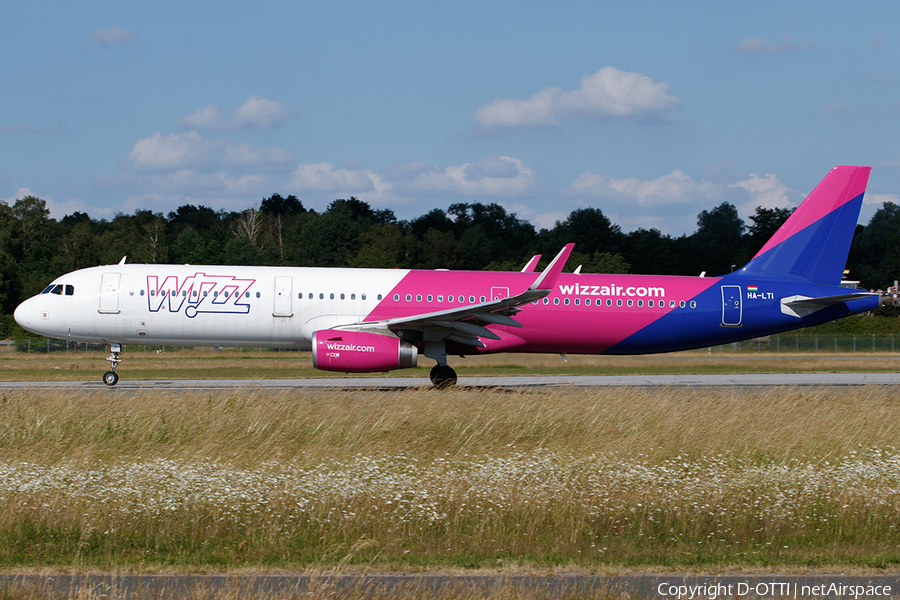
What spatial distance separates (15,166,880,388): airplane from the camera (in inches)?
852

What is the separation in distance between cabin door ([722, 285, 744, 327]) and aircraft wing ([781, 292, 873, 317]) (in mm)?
1396

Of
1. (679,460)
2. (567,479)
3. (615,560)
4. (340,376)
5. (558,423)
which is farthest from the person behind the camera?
(340,376)

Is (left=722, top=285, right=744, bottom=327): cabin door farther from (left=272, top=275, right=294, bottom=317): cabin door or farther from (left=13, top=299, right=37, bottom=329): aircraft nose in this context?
(left=13, top=299, right=37, bottom=329): aircraft nose

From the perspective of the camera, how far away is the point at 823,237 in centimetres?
2508

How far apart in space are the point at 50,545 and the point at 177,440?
4214 mm

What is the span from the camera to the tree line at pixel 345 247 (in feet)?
226

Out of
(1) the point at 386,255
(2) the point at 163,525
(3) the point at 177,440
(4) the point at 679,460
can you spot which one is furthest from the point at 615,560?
(1) the point at 386,255

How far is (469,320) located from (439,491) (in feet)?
41.1

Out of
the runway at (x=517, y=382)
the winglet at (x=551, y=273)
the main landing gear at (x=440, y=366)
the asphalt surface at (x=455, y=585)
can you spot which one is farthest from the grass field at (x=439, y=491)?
the runway at (x=517, y=382)

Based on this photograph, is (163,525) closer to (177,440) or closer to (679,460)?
(177,440)

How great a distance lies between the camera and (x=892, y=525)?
894cm

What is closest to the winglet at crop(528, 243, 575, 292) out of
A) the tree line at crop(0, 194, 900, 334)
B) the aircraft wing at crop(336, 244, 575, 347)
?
the aircraft wing at crop(336, 244, 575, 347)

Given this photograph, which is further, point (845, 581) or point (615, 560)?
point (615, 560)

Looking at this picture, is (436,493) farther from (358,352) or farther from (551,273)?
(358,352)
